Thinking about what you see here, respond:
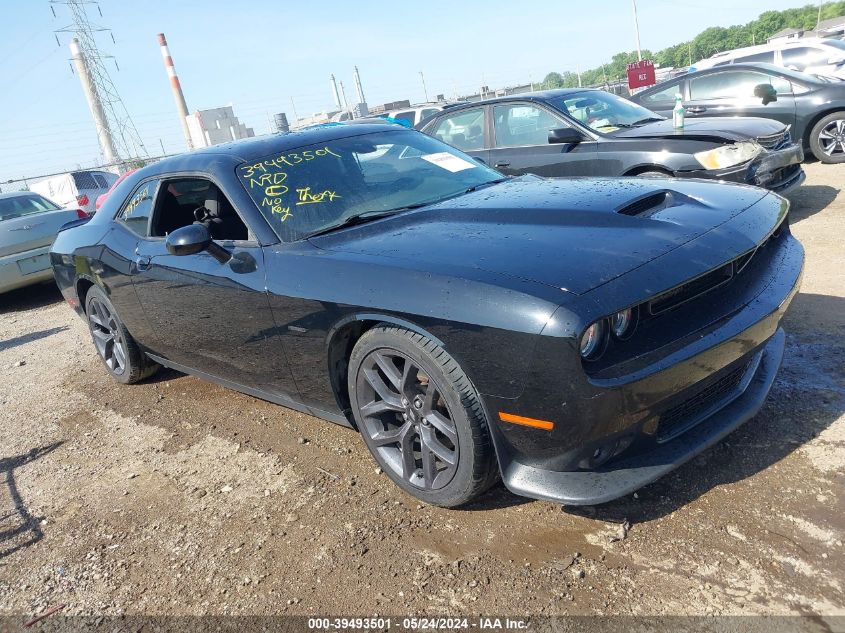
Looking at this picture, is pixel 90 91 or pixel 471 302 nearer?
pixel 471 302

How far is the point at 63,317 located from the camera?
24.2ft

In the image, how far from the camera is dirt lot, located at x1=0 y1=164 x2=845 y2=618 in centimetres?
207

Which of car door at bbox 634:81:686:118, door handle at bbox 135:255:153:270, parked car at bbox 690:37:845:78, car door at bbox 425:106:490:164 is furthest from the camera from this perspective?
parked car at bbox 690:37:845:78

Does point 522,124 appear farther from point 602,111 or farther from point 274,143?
point 274,143

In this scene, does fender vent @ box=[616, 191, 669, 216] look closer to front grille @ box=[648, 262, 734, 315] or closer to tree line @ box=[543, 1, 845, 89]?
front grille @ box=[648, 262, 734, 315]

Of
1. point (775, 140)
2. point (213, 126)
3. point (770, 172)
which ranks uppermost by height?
point (213, 126)

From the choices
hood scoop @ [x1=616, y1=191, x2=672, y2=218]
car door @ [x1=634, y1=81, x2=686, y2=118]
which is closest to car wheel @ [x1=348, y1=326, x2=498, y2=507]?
hood scoop @ [x1=616, y1=191, x2=672, y2=218]

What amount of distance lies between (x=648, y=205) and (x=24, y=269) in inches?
303

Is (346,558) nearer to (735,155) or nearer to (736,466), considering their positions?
(736,466)

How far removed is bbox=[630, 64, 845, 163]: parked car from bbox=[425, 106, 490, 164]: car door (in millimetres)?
2584

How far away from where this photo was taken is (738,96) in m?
8.59

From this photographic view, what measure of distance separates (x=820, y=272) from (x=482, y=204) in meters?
2.96

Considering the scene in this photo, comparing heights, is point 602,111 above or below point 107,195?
below

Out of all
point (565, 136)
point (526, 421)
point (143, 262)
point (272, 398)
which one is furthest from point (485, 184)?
point (565, 136)
